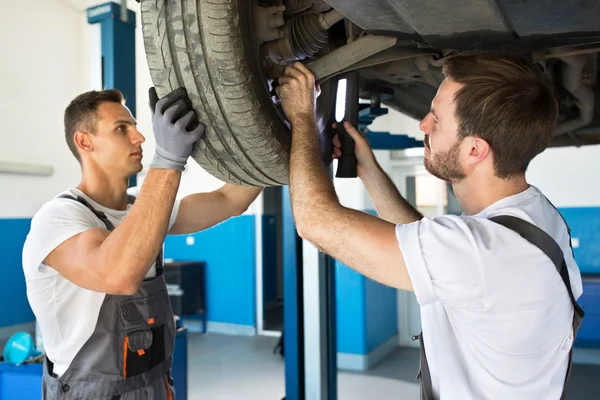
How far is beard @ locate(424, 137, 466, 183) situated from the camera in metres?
0.97

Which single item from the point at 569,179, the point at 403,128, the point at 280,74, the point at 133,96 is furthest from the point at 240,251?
the point at 280,74

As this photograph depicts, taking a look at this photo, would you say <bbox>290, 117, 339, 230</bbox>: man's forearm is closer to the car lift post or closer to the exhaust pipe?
the exhaust pipe

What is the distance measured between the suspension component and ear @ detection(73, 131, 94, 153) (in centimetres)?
73

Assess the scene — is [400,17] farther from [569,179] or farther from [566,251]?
[569,179]

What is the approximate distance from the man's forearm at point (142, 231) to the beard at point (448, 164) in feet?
1.69

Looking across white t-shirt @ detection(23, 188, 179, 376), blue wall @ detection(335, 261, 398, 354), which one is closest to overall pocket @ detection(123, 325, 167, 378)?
white t-shirt @ detection(23, 188, 179, 376)

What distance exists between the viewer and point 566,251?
3.16 feet

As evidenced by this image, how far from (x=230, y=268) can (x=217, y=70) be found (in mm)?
5064

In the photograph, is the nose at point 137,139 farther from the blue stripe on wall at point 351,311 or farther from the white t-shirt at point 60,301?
the blue stripe on wall at point 351,311

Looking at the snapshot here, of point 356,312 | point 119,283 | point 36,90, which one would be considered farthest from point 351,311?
point 36,90

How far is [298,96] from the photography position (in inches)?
39.4

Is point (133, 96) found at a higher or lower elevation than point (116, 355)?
higher

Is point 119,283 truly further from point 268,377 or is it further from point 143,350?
point 268,377

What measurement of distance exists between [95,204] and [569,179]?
4193 millimetres
